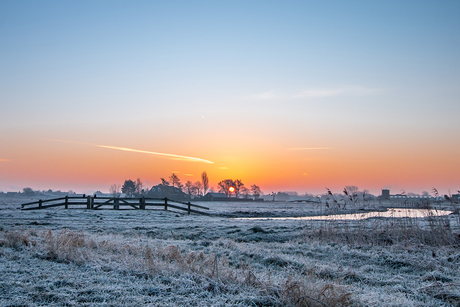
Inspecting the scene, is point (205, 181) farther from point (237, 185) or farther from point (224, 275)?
point (224, 275)

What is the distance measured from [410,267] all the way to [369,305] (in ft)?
16.3

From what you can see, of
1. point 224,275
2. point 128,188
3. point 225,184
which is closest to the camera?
point 224,275

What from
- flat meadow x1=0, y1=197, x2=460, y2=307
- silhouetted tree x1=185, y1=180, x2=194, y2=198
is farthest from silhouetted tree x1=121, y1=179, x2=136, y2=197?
flat meadow x1=0, y1=197, x2=460, y2=307

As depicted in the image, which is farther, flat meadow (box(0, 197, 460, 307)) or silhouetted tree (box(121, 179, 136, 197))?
silhouetted tree (box(121, 179, 136, 197))

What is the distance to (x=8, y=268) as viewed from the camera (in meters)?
6.32

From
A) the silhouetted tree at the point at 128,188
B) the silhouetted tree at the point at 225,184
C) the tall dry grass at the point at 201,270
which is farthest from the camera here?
the silhouetted tree at the point at 225,184

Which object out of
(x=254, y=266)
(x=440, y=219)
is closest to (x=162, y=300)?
→ (x=254, y=266)

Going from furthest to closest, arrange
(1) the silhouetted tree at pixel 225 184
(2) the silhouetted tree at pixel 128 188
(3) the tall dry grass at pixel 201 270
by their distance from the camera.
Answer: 1. (1) the silhouetted tree at pixel 225 184
2. (2) the silhouetted tree at pixel 128 188
3. (3) the tall dry grass at pixel 201 270

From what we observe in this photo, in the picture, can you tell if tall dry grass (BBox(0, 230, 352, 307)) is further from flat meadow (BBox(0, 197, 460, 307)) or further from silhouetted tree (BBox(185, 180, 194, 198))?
silhouetted tree (BBox(185, 180, 194, 198))

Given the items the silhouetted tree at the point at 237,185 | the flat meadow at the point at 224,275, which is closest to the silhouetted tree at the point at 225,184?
the silhouetted tree at the point at 237,185

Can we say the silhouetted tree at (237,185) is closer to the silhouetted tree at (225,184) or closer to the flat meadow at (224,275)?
the silhouetted tree at (225,184)

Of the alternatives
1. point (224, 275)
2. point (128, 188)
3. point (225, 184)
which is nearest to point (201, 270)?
point (224, 275)

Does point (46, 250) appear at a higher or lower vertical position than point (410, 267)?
higher

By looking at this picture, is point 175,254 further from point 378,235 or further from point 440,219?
point 440,219
